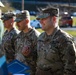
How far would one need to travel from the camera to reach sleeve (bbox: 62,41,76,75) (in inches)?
201

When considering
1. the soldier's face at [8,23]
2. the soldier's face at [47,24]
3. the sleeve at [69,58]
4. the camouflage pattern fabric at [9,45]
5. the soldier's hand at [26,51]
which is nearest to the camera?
the sleeve at [69,58]

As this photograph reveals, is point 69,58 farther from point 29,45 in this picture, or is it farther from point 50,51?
point 29,45

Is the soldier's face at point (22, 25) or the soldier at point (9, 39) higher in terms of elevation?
the soldier's face at point (22, 25)

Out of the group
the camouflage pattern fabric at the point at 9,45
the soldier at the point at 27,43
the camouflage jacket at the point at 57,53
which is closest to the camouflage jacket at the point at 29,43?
the soldier at the point at 27,43

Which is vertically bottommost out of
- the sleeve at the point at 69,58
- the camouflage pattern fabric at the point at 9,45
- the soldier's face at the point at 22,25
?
the camouflage pattern fabric at the point at 9,45

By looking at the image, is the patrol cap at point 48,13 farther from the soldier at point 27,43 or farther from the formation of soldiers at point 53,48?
the soldier at point 27,43

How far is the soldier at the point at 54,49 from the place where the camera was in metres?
5.13

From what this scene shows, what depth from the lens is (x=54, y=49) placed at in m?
5.27

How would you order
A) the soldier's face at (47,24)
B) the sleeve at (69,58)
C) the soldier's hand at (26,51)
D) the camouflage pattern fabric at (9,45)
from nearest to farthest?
the sleeve at (69,58)
the soldier's face at (47,24)
the soldier's hand at (26,51)
the camouflage pattern fabric at (9,45)

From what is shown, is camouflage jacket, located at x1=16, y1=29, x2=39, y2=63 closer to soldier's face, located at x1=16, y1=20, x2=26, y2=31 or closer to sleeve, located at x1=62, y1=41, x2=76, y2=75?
soldier's face, located at x1=16, y1=20, x2=26, y2=31

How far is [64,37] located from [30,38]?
4.42ft

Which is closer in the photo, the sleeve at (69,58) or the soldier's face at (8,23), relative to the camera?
the sleeve at (69,58)

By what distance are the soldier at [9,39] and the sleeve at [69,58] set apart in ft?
7.24

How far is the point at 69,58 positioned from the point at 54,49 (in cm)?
28
